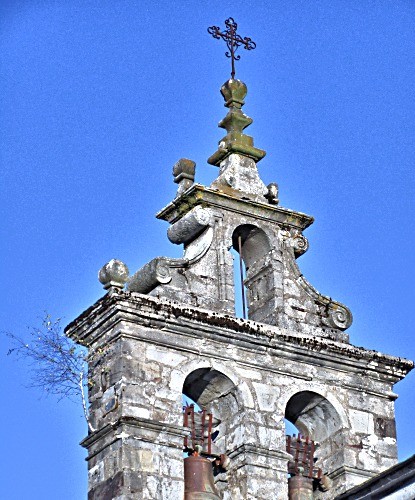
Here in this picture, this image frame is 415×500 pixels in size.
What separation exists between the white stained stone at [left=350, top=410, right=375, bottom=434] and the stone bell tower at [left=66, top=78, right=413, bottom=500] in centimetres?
1

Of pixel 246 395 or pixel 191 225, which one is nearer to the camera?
pixel 246 395

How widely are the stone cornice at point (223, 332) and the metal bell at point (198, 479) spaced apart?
111cm

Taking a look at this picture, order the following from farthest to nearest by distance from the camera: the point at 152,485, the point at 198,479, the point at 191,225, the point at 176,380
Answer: the point at 191,225
the point at 176,380
the point at 198,479
the point at 152,485

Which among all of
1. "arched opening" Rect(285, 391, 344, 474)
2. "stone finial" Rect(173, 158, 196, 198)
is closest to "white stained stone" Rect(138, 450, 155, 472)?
"arched opening" Rect(285, 391, 344, 474)

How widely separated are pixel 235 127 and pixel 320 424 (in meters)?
3.45

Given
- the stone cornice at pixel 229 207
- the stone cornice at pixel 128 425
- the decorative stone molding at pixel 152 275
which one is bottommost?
the stone cornice at pixel 128 425

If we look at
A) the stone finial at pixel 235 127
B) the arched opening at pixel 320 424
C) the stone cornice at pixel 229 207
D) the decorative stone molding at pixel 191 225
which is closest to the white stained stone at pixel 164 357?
the arched opening at pixel 320 424

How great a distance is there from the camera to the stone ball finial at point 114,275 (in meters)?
14.4

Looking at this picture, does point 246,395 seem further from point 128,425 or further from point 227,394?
point 128,425

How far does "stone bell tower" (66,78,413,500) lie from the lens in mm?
14117

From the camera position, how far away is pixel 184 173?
15938mm

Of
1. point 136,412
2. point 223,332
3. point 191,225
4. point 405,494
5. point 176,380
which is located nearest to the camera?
point 405,494

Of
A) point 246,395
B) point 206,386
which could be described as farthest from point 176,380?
point 246,395

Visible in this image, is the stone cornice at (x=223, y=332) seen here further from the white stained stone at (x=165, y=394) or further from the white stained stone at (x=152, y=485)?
the white stained stone at (x=152, y=485)
